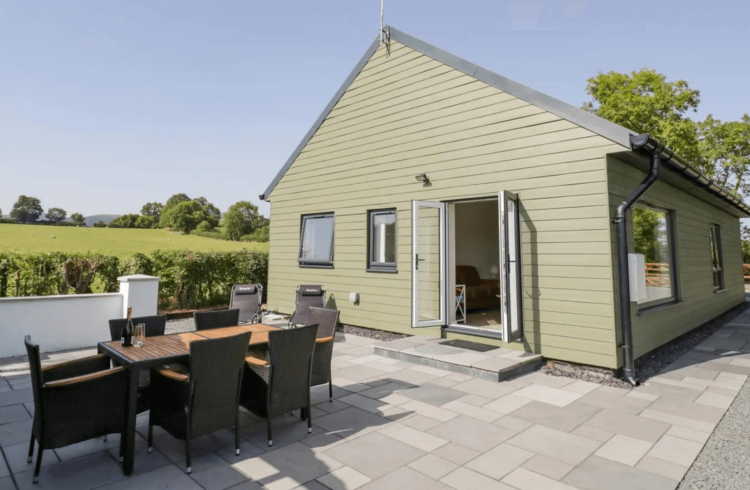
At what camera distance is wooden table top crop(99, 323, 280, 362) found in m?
2.71

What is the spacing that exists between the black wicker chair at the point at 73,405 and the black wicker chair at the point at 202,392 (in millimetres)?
244

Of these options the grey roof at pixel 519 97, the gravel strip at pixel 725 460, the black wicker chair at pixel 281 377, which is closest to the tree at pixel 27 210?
the grey roof at pixel 519 97

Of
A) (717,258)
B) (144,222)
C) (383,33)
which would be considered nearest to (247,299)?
(383,33)

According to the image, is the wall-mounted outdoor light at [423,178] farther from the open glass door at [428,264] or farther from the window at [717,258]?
the window at [717,258]

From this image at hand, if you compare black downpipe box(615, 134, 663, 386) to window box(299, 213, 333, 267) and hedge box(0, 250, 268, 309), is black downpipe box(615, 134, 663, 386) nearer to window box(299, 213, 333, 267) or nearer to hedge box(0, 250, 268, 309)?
window box(299, 213, 333, 267)

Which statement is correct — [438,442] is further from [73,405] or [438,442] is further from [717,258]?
[717,258]

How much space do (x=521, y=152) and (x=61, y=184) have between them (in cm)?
1857

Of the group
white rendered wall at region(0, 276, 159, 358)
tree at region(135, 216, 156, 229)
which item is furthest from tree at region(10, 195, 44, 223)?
white rendered wall at region(0, 276, 159, 358)

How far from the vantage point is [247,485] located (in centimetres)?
224

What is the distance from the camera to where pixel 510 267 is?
4.89 metres

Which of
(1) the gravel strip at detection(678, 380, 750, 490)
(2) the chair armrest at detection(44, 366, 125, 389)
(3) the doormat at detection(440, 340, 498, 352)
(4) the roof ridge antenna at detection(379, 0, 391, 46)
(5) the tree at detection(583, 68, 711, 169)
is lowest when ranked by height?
(1) the gravel strip at detection(678, 380, 750, 490)

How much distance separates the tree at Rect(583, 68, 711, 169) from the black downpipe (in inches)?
714

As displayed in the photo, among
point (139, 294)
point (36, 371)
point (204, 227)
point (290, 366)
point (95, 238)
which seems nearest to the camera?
point (36, 371)

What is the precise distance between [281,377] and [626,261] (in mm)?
4070
